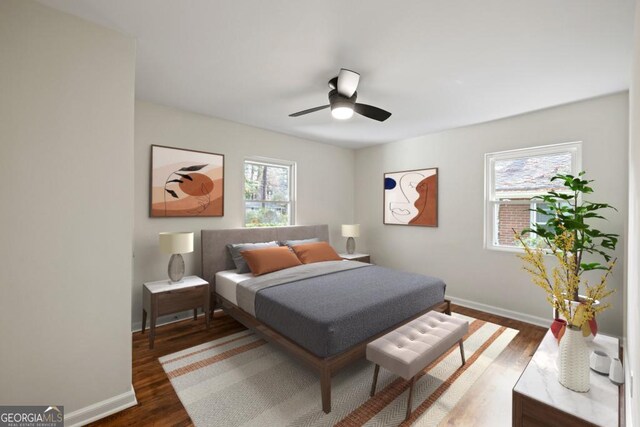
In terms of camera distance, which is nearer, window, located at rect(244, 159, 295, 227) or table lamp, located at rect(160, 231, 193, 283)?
table lamp, located at rect(160, 231, 193, 283)

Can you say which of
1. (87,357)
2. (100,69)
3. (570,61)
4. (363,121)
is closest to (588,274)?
(570,61)

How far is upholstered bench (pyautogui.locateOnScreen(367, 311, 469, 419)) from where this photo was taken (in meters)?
1.86

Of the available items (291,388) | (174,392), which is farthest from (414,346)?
(174,392)

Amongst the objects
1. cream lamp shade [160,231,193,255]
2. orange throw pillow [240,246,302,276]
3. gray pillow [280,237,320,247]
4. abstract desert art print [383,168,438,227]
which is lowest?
orange throw pillow [240,246,302,276]

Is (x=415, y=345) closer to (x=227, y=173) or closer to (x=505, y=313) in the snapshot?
(x=505, y=313)

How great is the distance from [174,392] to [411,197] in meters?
4.04

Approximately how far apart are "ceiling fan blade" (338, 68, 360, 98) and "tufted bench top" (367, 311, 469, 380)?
2129mm

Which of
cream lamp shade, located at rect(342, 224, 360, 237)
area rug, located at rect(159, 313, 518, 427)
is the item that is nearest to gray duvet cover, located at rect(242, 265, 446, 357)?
area rug, located at rect(159, 313, 518, 427)

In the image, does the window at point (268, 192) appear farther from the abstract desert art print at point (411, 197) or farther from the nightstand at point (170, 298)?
the abstract desert art print at point (411, 197)

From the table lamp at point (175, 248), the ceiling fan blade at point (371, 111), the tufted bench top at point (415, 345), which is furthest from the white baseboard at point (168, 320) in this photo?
the ceiling fan blade at point (371, 111)

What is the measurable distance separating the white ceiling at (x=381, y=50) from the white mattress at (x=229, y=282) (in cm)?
207

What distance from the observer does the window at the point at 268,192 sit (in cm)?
422

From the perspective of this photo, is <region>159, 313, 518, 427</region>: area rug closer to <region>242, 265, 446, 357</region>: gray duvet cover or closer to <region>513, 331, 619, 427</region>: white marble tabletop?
<region>242, 265, 446, 357</region>: gray duvet cover

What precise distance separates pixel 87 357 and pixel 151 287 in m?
1.16
